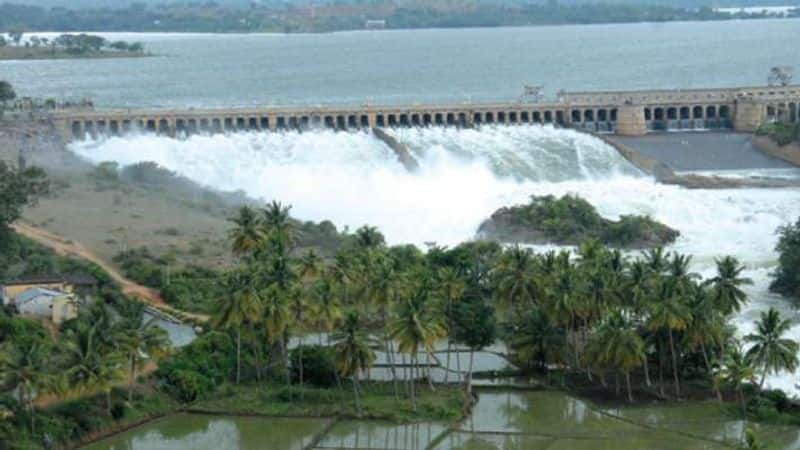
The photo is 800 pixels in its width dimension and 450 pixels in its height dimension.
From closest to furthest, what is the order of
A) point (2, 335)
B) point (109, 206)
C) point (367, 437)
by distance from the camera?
point (367, 437) → point (2, 335) → point (109, 206)

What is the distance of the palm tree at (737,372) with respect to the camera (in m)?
50.0

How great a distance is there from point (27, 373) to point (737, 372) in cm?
2521

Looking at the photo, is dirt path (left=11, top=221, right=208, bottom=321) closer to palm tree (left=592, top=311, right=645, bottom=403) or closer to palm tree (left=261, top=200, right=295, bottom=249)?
palm tree (left=261, top=200, right=295, bottom=249)

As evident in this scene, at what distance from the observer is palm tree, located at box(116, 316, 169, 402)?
49344mm

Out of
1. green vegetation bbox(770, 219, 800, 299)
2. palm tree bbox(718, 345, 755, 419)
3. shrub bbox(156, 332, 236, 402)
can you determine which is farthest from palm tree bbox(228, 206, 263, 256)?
green vegetation bbox(770, 219, 800, 299)

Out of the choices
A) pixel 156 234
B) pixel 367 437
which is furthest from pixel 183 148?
pixel 367 437

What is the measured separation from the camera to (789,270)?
67125mm

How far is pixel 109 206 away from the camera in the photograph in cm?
8662

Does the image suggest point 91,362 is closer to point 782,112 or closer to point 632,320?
point 632,320

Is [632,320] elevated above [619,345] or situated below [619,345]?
above

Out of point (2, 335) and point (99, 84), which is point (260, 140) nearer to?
point (2, 335)

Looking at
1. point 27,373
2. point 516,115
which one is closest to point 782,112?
point 516,115

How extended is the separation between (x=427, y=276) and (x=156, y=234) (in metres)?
24.8

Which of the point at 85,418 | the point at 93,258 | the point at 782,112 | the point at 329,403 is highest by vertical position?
the point at 782,112
